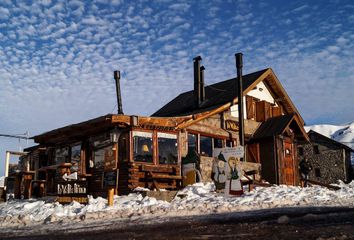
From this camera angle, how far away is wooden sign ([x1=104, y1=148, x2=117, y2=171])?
16.9 m

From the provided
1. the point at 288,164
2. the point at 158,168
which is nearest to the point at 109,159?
the point at 158,168

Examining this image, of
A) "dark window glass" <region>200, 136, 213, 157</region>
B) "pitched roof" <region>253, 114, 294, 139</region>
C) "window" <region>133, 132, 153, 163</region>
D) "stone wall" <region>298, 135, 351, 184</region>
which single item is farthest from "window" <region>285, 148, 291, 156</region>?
"stone wall" <region>298, 135, 351, 184</region>

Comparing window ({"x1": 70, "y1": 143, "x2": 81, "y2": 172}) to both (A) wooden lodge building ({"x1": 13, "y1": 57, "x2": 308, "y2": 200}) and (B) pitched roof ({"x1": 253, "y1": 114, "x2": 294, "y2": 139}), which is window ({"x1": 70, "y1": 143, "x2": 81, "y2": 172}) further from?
(B) pitched roof ({"x1": 253, "y1": 114, "x2": 294, "y2": 139})

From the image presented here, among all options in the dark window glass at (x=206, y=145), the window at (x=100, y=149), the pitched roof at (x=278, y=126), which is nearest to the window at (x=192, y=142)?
the dark window glass at (x=206, y=145)

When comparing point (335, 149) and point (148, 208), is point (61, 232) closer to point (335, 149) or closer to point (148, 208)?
point (148, 208)

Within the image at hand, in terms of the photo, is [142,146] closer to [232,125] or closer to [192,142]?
[192,142]

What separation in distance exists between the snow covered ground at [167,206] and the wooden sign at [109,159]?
8.04 ft

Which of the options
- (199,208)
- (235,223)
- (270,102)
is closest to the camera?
(235,223)

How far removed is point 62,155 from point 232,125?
860 cm

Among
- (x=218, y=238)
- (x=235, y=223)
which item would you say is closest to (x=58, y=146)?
(x=235, y=223)

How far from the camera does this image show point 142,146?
17.0 meters

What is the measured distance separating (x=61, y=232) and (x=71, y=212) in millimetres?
3757

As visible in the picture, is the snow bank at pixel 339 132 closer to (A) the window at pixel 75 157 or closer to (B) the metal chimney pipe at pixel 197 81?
(B) the metal chimney pipe at pixel 197 81

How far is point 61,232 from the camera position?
27.9 ft
